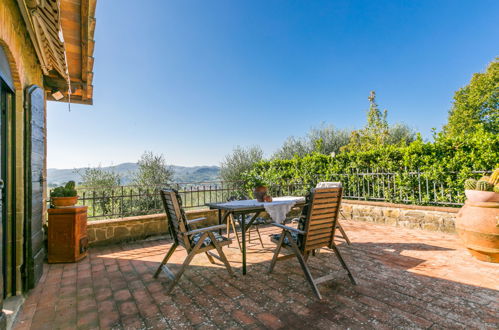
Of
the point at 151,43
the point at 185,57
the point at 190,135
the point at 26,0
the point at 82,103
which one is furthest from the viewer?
the point at 190,135

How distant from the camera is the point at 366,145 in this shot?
11742mm

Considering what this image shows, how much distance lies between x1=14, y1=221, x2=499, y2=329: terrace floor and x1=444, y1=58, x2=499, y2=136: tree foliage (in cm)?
2102

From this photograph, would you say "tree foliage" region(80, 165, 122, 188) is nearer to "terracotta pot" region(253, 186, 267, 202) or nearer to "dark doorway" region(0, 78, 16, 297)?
"dark doorway" region(0, 78, 16, 297)

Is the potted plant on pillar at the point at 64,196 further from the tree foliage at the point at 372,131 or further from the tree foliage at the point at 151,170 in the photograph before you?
the tree foliage at the point at 372,131

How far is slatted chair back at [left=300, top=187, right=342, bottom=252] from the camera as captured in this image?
7.35 feet

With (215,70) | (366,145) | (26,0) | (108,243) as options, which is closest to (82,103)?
(108,243)

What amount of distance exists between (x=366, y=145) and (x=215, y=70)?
27.0ft

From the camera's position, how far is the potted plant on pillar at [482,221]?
282 cm

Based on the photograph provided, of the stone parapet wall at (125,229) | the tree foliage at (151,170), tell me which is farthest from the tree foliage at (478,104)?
the stone parapet wall at (125,229)

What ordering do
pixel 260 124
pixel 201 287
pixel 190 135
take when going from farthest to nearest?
pixel 190 135 → pixel 260 124 → pixel 201 287

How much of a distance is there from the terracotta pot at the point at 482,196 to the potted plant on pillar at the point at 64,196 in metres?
5.46

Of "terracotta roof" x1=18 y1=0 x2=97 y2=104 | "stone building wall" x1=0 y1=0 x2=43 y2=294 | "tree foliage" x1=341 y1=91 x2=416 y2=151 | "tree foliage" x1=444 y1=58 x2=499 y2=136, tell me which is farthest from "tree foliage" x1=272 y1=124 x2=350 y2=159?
"stone building wall" x1=0 y1=0 x2=43 y2=294

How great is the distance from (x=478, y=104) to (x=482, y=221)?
22.9 metres

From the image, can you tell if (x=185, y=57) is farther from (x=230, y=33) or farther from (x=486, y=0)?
(x=486, y=0)
